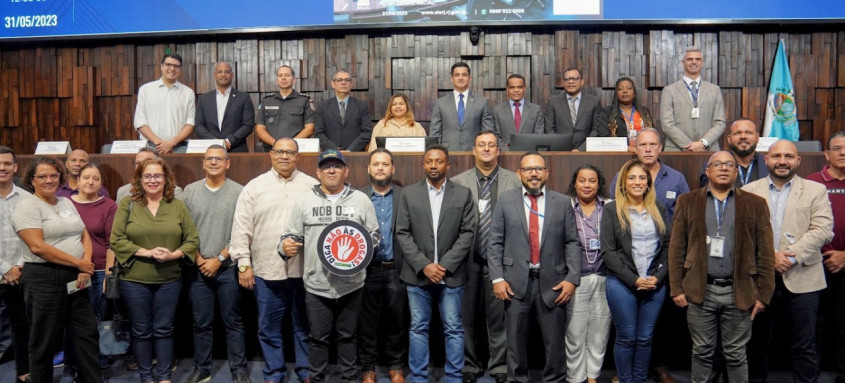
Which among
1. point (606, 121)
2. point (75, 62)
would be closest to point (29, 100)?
point (75, 62)

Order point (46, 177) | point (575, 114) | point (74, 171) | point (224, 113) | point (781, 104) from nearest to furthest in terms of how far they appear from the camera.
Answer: point (46, 177)
point (74, 171)
point (224, 113)
point (575, 114)
point (781, 104)

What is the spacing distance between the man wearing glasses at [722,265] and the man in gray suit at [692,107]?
1538 millimetres

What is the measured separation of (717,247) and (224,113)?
12.6ft

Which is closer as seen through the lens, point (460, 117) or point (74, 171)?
point (74, 171)

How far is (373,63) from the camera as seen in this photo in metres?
6.88

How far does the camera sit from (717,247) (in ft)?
10.9

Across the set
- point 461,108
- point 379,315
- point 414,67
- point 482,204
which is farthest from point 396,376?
point 414,67

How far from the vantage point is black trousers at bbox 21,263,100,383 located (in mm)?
3447

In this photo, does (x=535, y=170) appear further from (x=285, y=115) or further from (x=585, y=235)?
(x=285, y=115)

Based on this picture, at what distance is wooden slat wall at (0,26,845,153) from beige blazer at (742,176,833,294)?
331 centimetres

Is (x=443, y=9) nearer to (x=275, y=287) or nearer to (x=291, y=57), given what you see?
(x=291, y=57)

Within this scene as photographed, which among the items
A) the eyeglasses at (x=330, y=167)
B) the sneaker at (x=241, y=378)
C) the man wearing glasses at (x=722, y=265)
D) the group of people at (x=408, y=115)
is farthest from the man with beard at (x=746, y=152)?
the sneaker at (x=241, y=378)

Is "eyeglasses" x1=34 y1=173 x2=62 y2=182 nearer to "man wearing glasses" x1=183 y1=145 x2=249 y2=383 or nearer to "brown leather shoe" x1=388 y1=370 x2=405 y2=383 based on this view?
"man wearing glasses" x1=183 y1=145 x2=249 y2=383

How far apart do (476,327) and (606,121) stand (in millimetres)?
2264
